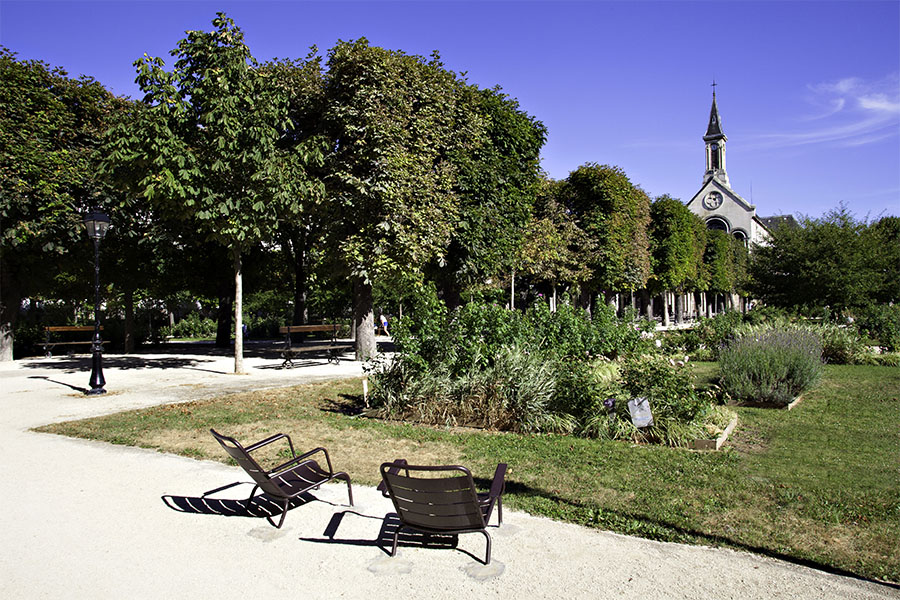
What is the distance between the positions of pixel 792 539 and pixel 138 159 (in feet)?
46.5

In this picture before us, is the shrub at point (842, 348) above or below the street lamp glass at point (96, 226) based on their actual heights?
below

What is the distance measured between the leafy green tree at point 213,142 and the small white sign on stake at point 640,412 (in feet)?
33.1

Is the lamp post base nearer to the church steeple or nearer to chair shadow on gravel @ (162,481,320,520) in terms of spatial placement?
chair shadow on gravel @ (162,481,320,520)

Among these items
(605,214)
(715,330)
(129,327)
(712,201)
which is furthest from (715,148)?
(129,327)

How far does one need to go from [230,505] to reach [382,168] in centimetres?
1260

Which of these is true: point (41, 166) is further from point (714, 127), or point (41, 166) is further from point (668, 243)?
point (714, 127)

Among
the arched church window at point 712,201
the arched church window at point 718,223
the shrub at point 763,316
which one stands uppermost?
the arched church window at point 712,201

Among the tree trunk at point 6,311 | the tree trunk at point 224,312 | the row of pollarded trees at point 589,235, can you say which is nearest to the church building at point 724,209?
the row of pollarded trees at point 589,235

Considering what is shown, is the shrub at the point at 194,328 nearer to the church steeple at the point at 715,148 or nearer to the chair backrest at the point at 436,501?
the chair backrest at the point at 436,501

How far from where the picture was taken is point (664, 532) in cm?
471

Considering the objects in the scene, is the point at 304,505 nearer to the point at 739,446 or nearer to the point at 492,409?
the point at 492,409

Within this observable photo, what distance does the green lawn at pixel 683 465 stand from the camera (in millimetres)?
4695

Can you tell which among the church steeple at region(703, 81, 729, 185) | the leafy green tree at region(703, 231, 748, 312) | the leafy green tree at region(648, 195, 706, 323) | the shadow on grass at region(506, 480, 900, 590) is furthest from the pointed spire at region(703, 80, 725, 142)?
the shadow on grass at region(506, 480, 900, 590)

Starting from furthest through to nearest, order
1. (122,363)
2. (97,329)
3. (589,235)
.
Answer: (589,235) < (122,363) < (97,329)
